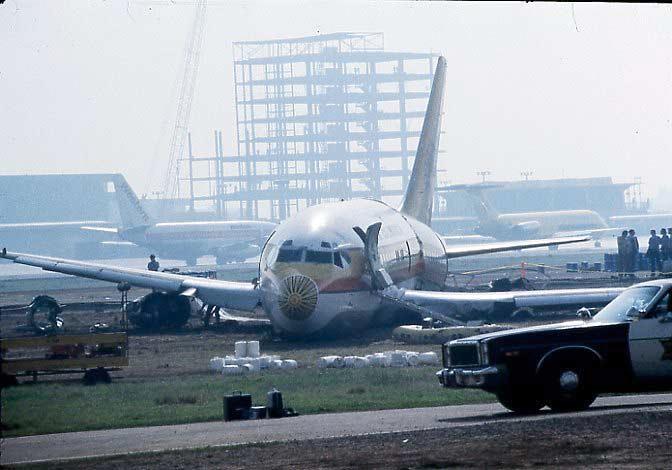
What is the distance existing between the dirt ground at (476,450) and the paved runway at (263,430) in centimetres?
95

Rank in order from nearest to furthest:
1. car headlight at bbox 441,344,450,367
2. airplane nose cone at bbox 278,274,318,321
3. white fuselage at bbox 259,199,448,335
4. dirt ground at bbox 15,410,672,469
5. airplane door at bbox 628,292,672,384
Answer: dirt ground at bbox 15,410,672,469 < airplane door at bbox 628,292,672,384 < car headlight at bbox 441,344,450,367 < airplane nose cone at bbox 278,274,318,321 < white fuselage at bbox 259,199,448,335

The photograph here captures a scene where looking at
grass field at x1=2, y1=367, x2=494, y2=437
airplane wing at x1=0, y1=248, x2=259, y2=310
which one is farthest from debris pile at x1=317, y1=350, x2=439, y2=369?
airplane wing at x1=0, y1=248, x2=259, y2=310

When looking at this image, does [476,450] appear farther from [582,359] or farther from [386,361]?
[386,361]

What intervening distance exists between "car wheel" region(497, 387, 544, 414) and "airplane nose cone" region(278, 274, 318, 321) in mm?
17974

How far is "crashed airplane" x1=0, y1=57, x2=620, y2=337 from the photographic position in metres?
41.1

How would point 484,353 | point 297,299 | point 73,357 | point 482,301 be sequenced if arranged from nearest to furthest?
point 484,353
point 73,357
point 297,299
point 482,301

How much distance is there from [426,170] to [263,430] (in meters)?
36.4

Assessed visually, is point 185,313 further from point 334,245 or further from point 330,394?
point 330,394

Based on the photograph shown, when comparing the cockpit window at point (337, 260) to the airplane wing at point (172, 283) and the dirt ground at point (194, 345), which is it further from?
the airplane wing at point (172, 283)

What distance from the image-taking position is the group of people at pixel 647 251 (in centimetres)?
6328

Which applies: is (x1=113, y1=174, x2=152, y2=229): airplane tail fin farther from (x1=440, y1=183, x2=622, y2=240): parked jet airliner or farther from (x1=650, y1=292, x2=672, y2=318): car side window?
(x1=650, y1=292, x2=672, y2=318): car side window

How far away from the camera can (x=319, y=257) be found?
41.6 metres

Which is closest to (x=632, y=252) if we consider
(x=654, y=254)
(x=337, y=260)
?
(x=654, y=254)

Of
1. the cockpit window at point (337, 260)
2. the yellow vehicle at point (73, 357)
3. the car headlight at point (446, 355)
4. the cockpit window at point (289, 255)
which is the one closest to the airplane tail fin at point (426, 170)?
the cockpit window at point (337, 260)
